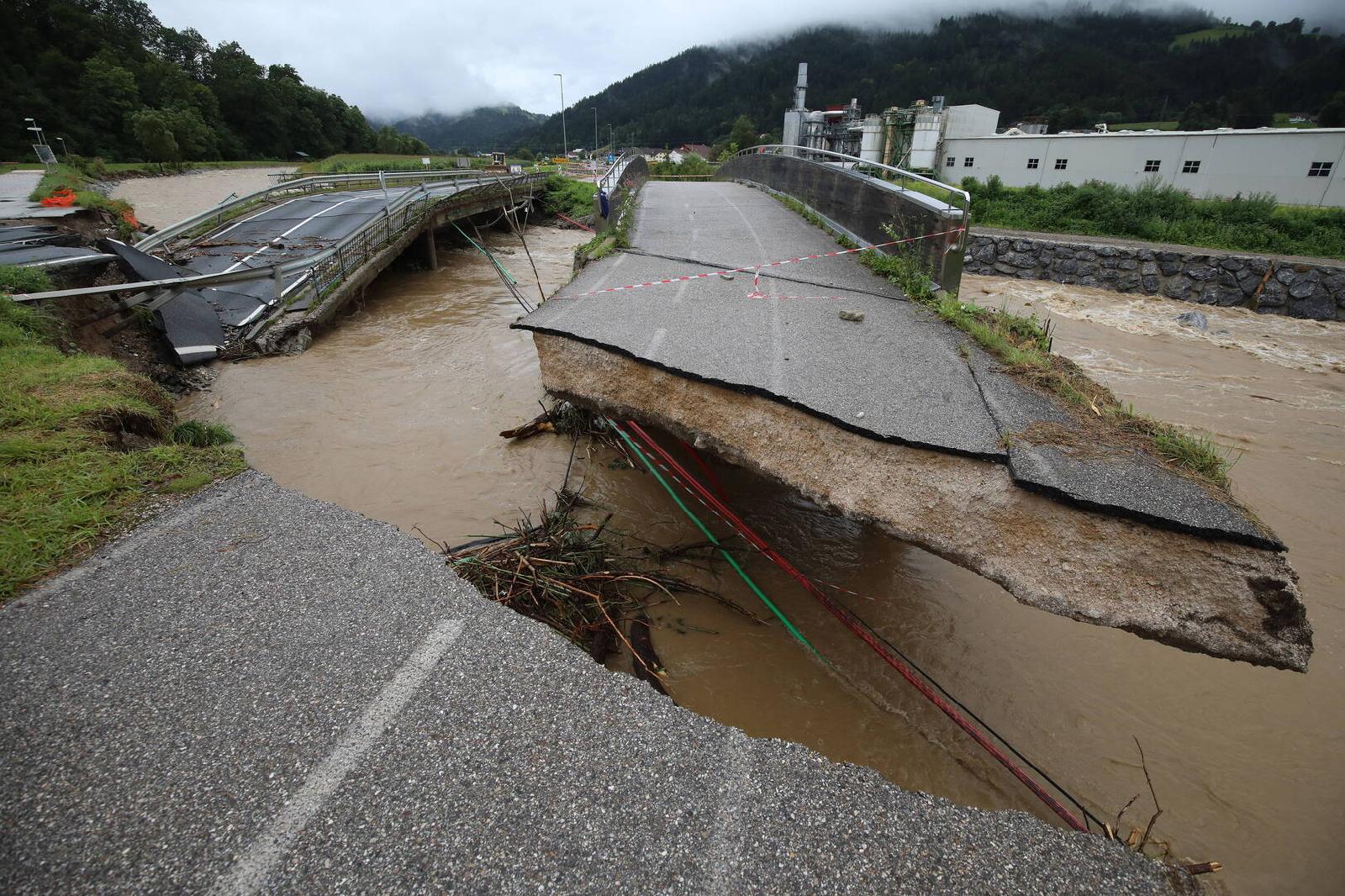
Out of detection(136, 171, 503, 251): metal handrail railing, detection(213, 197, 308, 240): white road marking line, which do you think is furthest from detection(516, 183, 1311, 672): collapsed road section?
detection(213, 197, 308, 240): white road marking line

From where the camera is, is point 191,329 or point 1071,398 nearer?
point 1071,398

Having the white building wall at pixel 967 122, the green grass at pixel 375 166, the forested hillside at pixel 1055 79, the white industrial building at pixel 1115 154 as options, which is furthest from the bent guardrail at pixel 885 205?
the forested hillside at pixel 1055 79

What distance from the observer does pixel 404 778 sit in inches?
96.4

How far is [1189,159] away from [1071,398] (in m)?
32.1

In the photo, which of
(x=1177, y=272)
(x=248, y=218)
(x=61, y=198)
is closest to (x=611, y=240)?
(x=248, y=218)

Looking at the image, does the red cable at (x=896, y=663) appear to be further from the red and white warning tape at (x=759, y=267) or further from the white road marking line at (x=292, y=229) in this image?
the white road marking line at (x=292, y=229)

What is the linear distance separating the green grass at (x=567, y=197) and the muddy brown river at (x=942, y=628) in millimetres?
21497

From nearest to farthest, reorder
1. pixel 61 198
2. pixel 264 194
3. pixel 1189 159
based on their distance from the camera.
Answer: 1. pixel 61 198
2. pixel 264 194
3. pixel 1189 159

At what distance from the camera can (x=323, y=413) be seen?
864 cm

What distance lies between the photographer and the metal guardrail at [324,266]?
9.58m

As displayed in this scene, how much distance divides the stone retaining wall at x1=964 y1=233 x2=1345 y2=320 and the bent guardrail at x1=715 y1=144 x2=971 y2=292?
462 cm

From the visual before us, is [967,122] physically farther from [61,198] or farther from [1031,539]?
[1031,539]

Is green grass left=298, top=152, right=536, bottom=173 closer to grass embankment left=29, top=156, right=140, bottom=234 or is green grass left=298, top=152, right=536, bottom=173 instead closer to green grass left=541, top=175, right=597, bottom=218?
green grass left=541, top=175, right=597, bottom=218

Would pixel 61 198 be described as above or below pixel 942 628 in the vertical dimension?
above
